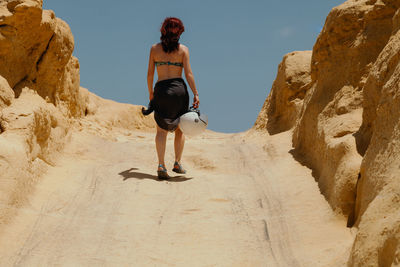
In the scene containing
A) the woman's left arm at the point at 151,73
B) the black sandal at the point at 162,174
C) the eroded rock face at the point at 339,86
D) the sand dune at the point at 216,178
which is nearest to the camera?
the sand dune at the point at 216,178

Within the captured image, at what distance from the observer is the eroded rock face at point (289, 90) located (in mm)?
7825

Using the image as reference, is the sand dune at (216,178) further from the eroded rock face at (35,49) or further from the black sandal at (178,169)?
the black sandal at (178,169)

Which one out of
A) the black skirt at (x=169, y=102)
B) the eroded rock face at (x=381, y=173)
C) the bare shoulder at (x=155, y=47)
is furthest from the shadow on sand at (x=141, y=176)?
the eroded rock face at (x=381, y=173)

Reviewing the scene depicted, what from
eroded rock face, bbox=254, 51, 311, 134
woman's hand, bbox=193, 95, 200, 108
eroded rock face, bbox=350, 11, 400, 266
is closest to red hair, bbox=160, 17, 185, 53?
woman's hand, bbox=193, 95, 200, 108

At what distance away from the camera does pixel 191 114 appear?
17.4 ft

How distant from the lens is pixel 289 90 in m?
7.99

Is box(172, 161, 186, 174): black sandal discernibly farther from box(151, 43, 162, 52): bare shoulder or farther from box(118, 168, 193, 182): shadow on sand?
box(151, 43, 162, 52): bare shoulder

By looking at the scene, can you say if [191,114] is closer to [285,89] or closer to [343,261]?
[343,261]

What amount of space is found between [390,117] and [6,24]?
14.2 feet

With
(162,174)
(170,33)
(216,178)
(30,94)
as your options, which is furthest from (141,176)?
(30,94)

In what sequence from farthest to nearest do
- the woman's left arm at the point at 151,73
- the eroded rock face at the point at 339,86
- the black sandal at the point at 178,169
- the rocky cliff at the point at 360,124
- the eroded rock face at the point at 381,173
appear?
the black sandal at the point at 178,169
the woman's left arm at the point at 151,73
the eroded rock face at the point at 339,86
the rocky cliff at the point at 360,124
the eroded rock face at the point at 381,173

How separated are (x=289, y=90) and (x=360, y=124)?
10.7ft

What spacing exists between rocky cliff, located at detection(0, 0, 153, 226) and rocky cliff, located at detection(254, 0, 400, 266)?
9.64 ft

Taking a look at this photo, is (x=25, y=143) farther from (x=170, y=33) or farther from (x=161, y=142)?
(x=170, y=33)
